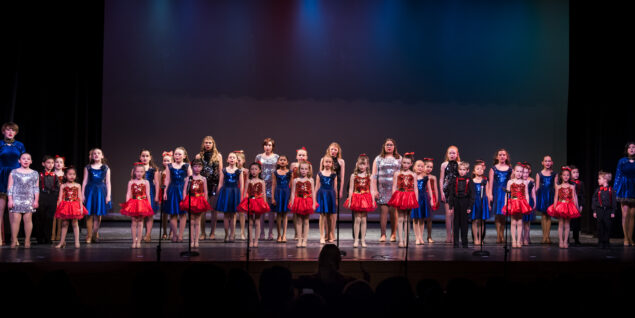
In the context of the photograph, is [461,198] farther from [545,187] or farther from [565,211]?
[545,187]

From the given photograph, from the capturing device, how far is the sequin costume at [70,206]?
7008 millimetres

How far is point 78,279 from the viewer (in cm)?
527

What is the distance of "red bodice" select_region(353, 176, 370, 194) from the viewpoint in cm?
750

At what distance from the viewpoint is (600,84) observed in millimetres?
9875

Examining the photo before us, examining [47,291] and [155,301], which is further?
[155,301]

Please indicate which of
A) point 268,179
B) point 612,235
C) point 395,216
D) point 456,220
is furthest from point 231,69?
point 612,235

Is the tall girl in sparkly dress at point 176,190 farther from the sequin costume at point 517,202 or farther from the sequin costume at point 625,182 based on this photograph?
the sequin costume at point 625,182

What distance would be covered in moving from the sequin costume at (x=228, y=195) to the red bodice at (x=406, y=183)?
2.24 m

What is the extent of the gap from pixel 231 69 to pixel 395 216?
13.9 feet

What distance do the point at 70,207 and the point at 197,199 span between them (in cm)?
154

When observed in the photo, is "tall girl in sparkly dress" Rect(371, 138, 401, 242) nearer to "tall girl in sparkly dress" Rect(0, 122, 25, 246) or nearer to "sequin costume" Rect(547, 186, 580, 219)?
"sequin costume" Rect(547, 186, 580, 219)

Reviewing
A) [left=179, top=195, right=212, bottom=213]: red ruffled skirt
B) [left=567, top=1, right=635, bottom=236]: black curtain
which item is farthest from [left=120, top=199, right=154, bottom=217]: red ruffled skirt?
[left=567, top=1, right=635, bottom=236]: black curtain

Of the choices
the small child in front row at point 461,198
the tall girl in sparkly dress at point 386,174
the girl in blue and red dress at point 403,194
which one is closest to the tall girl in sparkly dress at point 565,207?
the small child in front row at point 461,198

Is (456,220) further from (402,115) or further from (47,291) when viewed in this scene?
(47,291)
